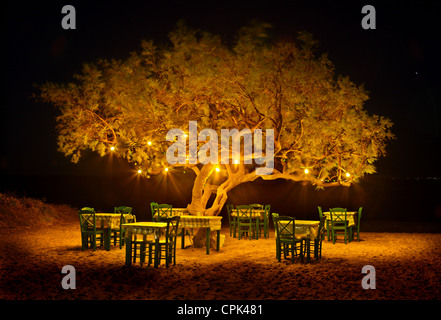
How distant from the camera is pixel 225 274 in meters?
8.40

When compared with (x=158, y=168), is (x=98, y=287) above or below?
below

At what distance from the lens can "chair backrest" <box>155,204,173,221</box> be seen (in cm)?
1322

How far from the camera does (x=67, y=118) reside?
1302 cm

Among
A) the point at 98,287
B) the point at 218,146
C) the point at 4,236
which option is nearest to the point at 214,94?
the point at 218,146

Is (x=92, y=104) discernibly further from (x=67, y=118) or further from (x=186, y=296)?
(x=186, y=296)

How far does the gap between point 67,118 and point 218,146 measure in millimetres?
4363

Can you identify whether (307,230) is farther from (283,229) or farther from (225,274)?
(225,274)

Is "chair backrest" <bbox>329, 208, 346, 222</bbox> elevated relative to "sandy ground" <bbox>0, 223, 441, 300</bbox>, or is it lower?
elevated

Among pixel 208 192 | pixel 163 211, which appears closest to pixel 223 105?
pixel 208 192

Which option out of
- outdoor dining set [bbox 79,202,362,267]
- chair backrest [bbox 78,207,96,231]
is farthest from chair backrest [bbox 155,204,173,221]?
chair backrest [bbox 78,207,96,231]

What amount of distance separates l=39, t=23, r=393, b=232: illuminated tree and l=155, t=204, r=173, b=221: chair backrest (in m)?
0.79

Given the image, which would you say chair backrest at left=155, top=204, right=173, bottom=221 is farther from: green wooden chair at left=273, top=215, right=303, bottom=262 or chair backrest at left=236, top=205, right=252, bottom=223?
green wooden chair at left=273, top=215, right=303, bottom=262

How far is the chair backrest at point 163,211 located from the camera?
1322 cm

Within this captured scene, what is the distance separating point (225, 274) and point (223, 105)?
17.1ft
